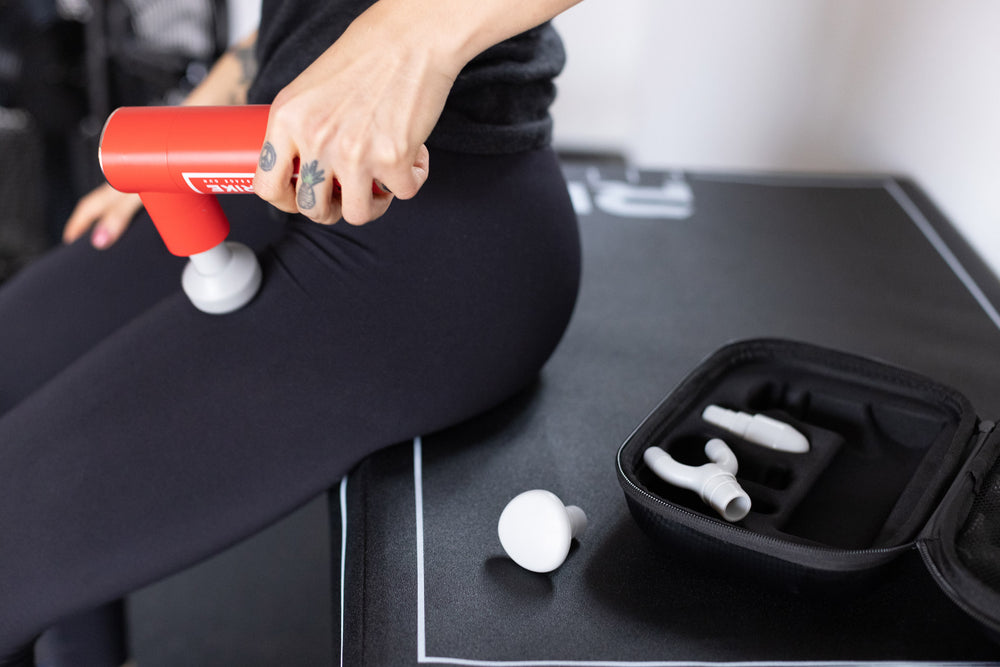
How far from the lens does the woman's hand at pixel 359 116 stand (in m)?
0.60

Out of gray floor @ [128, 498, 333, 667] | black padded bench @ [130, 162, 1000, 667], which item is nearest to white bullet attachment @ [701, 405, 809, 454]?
black padded bench @ [130, 162, 1000, 667]

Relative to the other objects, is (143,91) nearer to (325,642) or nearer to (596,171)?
(596,171)

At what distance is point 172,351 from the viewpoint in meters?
0.73

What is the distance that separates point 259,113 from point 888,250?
954mm

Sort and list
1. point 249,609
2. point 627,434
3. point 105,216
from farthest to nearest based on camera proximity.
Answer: point 249,609 < point 105,216 < point 627,434

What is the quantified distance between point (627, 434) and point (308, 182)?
44 cm

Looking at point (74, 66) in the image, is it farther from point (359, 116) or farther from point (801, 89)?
point (359, 116)

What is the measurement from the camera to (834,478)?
0.79m

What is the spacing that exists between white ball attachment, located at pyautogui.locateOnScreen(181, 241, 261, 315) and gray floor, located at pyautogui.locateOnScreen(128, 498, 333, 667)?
2.60ft

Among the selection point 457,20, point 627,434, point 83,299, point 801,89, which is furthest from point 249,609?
point 801,89

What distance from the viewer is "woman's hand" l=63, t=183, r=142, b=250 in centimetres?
99

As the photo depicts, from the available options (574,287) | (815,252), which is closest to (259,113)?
(574,287)

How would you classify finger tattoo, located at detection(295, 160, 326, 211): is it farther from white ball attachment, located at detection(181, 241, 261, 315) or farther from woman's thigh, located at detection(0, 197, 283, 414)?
woman's thigh, located at detection(0, 197, 283, 414)

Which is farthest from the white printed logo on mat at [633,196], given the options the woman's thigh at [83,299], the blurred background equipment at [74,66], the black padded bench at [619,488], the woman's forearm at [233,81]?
the blurred background equipment at [74,66]
